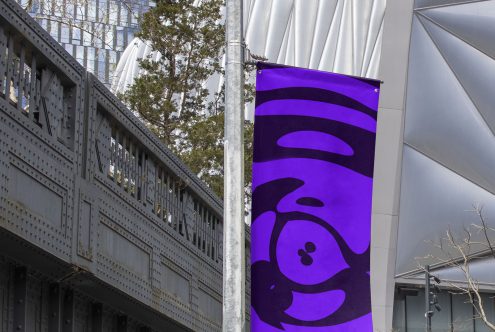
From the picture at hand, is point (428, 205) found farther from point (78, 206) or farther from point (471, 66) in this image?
point (78, 206)

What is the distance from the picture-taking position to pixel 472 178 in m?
57.7

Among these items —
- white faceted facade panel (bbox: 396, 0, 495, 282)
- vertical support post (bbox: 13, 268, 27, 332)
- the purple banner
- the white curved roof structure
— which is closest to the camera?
the purple banner

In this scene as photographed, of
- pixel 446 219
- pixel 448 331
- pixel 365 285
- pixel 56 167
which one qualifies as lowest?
pixel 365 285

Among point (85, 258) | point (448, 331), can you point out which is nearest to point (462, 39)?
point (448, 331)

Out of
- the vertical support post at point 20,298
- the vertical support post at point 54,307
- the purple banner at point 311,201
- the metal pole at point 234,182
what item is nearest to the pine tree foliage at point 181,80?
the vertical support post at point 54,307

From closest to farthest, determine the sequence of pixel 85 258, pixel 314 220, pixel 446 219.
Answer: pixel 314 220 < pixel 85 258 < pixel 446 219

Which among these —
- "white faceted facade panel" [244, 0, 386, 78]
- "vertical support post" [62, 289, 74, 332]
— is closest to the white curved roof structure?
"white faceted facade panel" [244, 0, 386, 78]

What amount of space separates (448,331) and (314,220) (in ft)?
163

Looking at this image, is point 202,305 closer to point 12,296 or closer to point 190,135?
point 12,296

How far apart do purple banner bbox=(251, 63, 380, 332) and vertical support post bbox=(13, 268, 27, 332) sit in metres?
2.91

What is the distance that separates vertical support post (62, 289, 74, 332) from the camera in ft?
44.7

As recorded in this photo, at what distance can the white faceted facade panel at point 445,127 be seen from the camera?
57656 mm

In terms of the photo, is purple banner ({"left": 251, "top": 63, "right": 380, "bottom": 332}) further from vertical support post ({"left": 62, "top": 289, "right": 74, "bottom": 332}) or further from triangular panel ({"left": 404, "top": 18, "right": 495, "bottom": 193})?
triangular panel ({"left": 404, "top": 18, "right": 495, "bottom": 193})

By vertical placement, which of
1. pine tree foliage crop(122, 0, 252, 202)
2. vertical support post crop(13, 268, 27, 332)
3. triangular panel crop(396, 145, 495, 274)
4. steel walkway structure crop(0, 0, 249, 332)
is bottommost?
vertical support post crop(13, 268, 27, 332)
